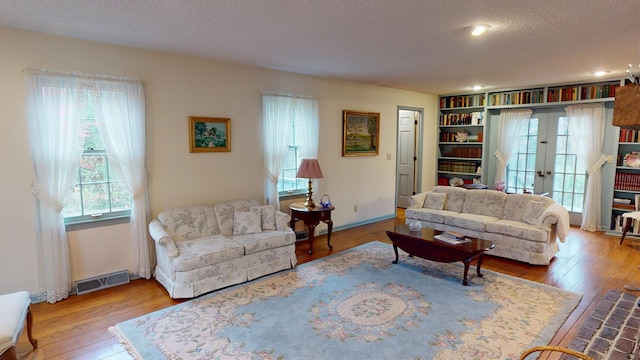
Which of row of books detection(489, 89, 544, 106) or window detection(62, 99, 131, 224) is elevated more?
row of books detection(489, 89, 544, 106)

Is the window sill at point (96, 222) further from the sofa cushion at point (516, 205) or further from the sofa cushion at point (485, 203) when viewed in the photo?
the sofa cushion at point (516, 205)

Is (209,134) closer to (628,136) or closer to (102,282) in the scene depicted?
(102,282)

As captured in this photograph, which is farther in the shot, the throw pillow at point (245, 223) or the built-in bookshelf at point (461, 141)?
the built-in bookshelf at point (461, 141)

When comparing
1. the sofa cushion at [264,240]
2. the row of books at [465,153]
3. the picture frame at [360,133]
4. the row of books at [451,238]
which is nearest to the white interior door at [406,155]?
the row of books at [465,153]

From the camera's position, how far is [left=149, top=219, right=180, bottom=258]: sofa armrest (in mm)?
3323

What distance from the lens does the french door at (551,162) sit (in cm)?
605

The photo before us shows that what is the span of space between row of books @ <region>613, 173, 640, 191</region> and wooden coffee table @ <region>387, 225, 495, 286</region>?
344 centimetres

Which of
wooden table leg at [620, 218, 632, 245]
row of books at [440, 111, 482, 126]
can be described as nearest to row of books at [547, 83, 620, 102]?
row of books at [440, 111, 482, 126]

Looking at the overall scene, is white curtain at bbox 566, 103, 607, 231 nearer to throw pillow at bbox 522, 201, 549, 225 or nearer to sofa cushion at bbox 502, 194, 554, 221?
sofa cushion at bbox 502, 194, 554, 221

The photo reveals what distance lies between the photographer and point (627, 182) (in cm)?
553

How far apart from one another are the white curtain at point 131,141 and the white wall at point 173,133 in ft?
0.39

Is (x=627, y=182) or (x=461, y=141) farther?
(x=461, y=141)

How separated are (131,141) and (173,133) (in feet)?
1.54

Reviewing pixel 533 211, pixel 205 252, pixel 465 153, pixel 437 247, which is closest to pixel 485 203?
pixel 533 211
